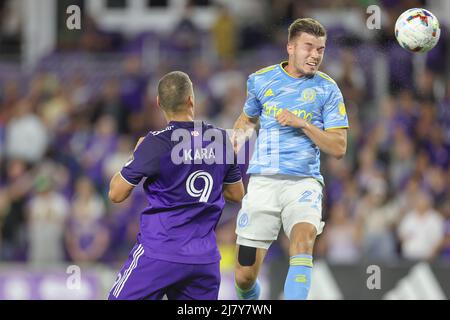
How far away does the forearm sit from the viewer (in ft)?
25.1

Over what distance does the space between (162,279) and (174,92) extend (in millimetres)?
1286

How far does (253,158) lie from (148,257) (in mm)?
1279

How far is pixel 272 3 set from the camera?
60.4 feet

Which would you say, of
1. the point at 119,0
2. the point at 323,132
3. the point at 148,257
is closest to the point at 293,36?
the point at 323,132

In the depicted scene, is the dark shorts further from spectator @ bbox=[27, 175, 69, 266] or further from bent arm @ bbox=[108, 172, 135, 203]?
spectator @ bbox=[27, 175, 69, 266]

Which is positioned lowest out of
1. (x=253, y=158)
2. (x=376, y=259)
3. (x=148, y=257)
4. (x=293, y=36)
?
(x=376, y=259)

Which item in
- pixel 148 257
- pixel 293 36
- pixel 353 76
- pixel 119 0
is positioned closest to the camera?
pixel 148 257

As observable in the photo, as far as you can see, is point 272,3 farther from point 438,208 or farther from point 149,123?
point 438,208

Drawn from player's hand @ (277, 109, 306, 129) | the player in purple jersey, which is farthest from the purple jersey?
player's hand @ (277, 109, 306, 129)

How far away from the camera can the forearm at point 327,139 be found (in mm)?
7637

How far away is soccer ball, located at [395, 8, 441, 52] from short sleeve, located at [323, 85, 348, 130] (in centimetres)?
72

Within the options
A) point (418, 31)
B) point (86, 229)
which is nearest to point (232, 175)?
point (418, 31)

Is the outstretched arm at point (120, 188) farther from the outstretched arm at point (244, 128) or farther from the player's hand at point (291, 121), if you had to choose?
the player's hand at point (291, 121)

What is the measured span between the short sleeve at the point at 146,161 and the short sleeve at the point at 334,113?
1.25 metres
